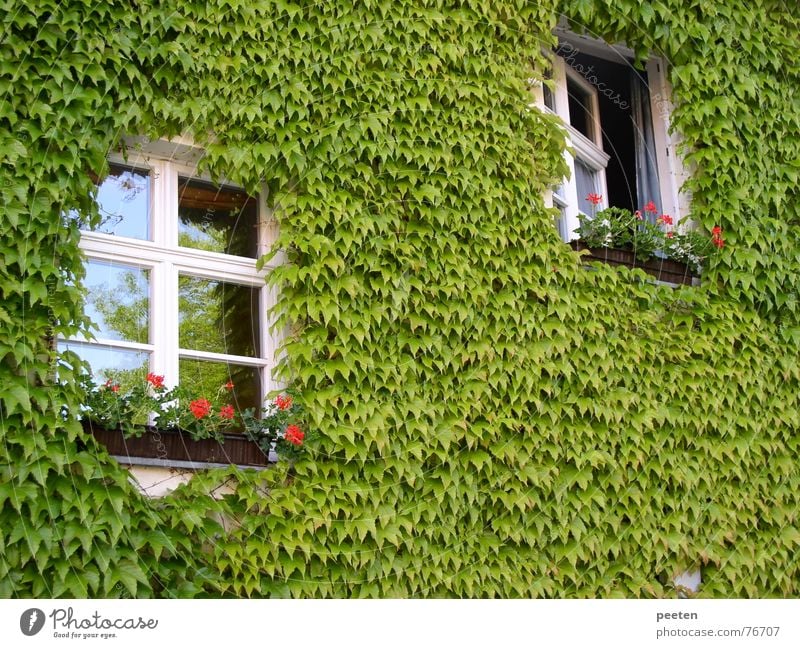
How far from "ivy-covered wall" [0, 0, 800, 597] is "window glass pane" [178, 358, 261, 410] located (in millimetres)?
247

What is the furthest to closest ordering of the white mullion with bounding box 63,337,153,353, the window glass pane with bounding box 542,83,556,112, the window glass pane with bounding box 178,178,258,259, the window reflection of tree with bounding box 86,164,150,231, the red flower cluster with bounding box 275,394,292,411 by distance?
the window glass pane with bounding box 542,83,556,112
the window glass pane with bounding box 178,178,258,259
the window reflection of tree with bounding box 86,164,150,231
the red flower cluster with bounding box 275,394,292,411
the white mullion with bounding box 63,337,153,353

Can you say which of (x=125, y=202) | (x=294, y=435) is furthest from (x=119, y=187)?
(x=294, y=435)

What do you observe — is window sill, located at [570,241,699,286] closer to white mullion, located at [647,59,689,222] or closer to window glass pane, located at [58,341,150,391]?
white mullion, located at [647,59,689,222]

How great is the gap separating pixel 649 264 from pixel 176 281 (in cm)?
261

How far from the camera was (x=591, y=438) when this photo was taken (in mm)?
5035

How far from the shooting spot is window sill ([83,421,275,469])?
4.12 metres

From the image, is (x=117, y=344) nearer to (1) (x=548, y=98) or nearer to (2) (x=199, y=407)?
(2) (x=199, y=407)

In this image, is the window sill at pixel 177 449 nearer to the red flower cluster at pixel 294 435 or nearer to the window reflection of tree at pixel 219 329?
the red flower cluster at pixel 294 435

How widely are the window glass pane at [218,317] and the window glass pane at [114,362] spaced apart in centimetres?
22

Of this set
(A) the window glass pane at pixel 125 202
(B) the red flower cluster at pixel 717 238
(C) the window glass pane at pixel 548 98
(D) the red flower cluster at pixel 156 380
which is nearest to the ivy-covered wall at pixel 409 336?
(B) the red flower cluster at pixel 717 238

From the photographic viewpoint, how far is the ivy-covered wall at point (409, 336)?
13.5 ft

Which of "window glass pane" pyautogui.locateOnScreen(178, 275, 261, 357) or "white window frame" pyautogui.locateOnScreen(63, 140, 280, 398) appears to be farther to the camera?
"window glass pane" pyautogui.locateOnScreen(178, 275, 261, 357)

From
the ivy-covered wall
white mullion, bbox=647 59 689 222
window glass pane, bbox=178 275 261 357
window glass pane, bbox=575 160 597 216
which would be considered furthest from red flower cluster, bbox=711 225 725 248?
window glass pane, bbox=178 275 261 357

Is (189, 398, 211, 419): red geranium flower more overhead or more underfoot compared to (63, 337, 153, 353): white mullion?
more underfoot
